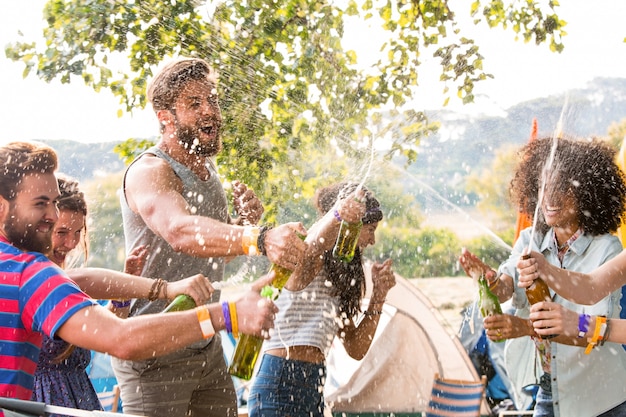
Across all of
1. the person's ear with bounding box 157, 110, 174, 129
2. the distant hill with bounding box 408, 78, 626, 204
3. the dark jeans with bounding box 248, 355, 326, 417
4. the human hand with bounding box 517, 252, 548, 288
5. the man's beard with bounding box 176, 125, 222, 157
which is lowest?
the dark jeans with bounding box 248, 355, 326, 417

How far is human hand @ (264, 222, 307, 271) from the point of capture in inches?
61.5

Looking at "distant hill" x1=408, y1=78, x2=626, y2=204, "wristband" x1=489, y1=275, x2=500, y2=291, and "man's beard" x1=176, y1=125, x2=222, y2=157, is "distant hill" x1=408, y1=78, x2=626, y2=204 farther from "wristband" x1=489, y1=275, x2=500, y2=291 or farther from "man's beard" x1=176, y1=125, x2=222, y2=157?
"man's beard" x1=176, y1=125, x2=222, y2=157

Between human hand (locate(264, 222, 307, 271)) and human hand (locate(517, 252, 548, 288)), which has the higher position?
human hand (locate(517, 252, 548, 288))

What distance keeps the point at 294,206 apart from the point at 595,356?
1.56m

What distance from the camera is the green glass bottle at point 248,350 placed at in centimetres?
175

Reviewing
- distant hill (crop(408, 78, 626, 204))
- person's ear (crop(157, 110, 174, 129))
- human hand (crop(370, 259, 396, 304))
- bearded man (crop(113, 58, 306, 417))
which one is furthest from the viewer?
distant hill (crop(408, 78, 626, 204))

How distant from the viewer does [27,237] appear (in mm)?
1262

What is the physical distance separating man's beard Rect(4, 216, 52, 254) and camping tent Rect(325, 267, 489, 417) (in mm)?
3346

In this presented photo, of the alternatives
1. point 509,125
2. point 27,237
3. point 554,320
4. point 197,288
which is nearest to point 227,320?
point 197,288

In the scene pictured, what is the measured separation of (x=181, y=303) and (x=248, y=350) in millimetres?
321

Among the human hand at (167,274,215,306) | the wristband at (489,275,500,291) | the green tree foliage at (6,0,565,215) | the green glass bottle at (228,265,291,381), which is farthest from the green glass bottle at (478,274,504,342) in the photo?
the green tree foliage at (6,0,565,215)

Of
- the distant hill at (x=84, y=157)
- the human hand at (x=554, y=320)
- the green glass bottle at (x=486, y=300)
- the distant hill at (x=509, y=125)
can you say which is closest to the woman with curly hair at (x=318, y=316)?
the green glass bottle at (x=486, y=300)

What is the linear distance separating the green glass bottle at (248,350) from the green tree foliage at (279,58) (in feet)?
4.51

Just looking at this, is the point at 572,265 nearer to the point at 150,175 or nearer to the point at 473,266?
the point at 473,266
